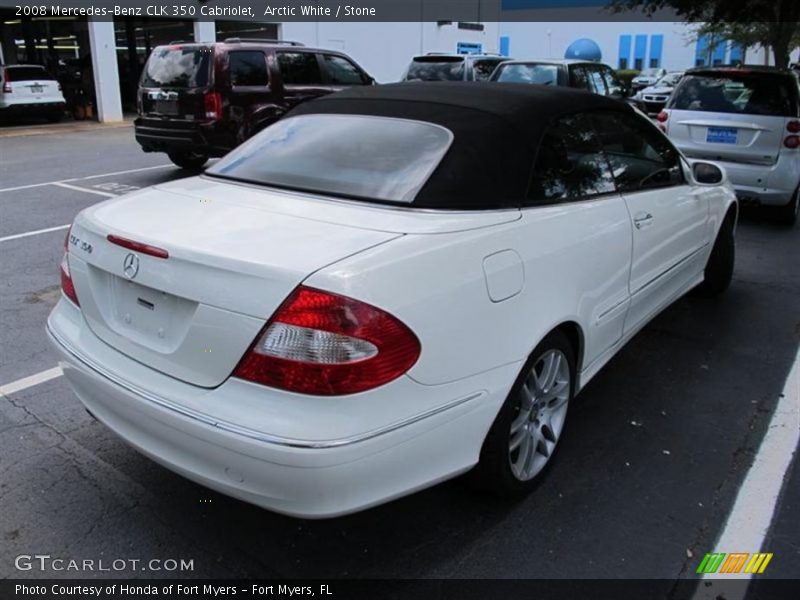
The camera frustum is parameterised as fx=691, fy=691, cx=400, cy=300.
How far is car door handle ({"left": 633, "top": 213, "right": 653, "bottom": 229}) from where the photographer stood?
356cm

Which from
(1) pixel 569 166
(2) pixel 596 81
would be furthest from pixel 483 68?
(1) pixel 569 166

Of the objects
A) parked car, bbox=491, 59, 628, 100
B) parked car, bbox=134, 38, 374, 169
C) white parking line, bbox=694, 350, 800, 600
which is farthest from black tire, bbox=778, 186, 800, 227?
parked car, bbox=134, 38, 374, 169

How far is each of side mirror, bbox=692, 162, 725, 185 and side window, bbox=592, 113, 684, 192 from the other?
385 mm

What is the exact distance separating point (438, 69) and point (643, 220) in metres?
11.0

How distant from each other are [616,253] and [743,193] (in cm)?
533

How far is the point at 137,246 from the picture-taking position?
245 centimetres

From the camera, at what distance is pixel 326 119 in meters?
3.46

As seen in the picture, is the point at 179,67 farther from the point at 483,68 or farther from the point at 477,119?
the point at 477,119

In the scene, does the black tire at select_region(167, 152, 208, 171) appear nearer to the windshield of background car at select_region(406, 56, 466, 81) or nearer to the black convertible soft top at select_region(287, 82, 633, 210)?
the windshield of background car at select_region(406, 56, 466, 81)

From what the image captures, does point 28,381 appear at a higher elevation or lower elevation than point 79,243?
lower

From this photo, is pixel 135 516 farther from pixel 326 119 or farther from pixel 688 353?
pixel 688 353

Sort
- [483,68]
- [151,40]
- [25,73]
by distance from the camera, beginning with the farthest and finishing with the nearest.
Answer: [151,40] < [25,73] < [483,68]

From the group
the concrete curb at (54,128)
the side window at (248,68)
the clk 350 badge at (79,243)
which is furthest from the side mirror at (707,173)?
the concrete curb at (54,128)

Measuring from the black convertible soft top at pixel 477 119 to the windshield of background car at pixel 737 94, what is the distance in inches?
196
